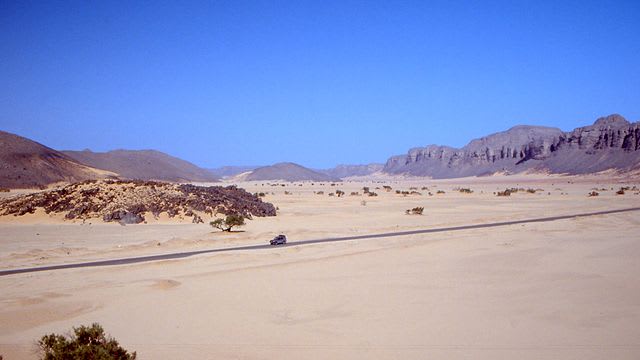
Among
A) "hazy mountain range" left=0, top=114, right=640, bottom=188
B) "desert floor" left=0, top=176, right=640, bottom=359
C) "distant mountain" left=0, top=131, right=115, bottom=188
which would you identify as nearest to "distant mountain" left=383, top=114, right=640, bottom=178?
"hazy mountain range" left=0, top=114, right=640, bottom=188

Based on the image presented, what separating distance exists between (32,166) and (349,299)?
10064 centimetres

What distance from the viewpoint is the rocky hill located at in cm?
3550

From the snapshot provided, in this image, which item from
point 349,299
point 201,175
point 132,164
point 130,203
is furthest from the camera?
point 201,175

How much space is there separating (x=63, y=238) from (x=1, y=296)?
47.2ft

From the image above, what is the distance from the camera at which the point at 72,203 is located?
121 feet

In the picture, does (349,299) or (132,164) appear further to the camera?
(132,164)

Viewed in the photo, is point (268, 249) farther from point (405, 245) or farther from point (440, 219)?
point (440, 219)

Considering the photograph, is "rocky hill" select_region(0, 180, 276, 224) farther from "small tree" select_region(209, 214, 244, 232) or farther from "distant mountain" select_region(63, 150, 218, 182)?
"distant mountain" select_region(63, 150, 218, 182)

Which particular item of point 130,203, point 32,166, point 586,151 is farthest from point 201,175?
point 130,203

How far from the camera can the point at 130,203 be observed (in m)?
36.7

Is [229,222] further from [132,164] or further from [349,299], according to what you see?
[132,164]

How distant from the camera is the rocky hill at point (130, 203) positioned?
35.5 metres

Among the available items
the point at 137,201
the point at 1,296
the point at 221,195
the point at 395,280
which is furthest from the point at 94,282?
the point at 221,195

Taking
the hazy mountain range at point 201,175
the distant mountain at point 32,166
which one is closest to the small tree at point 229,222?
the distant mountain at point 32,166
